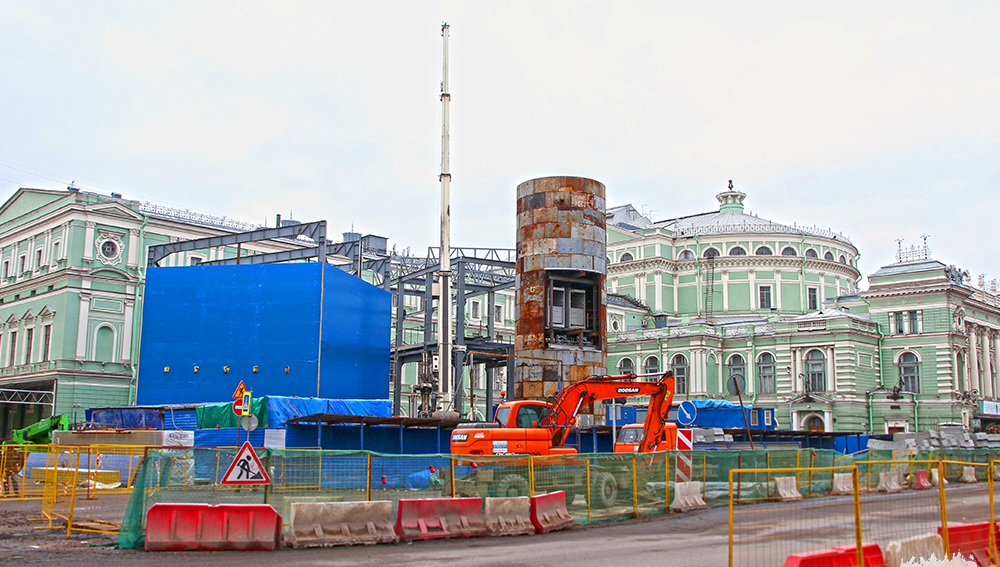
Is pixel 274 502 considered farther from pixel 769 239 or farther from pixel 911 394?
pixel 769 239

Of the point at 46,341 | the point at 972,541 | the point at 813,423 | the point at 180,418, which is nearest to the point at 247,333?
the point at 180,418

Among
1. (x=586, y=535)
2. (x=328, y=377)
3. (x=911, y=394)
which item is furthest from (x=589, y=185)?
(x=911, y=394)

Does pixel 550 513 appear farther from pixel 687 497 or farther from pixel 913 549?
pixel 913 549

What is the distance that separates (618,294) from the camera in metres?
90.3

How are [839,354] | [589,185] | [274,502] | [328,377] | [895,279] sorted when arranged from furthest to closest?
[895,279], [839,354], [328,377], [589,185], [274,502]

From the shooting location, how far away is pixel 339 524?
52.3 ft

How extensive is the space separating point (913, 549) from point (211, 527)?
35.8 ft

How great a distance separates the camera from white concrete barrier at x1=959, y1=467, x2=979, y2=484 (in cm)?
3183

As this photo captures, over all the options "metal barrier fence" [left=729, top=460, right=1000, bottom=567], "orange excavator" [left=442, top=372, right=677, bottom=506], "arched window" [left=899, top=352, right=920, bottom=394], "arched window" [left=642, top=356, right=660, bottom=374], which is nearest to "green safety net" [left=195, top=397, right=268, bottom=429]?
"orange excavator" [left=442, top=372, right=677, bottom=506]

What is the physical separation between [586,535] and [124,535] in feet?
28.1

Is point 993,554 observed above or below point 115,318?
below

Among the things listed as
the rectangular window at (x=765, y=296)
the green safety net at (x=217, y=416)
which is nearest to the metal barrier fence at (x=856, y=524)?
the green safety net at (x=217, y=416)

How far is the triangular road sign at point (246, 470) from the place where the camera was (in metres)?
15.7

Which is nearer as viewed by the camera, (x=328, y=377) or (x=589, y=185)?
(x=589, y=185)
